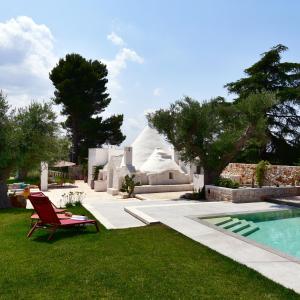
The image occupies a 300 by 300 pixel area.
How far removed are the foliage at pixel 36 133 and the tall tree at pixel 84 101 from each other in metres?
29.0

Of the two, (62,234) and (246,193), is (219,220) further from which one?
(246,193)

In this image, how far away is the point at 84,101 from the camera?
146 ft

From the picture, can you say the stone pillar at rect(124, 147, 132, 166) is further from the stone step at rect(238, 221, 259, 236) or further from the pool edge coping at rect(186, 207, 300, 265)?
the stone step at rect(238, 221, 259, 236)

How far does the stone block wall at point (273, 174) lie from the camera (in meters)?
19.8

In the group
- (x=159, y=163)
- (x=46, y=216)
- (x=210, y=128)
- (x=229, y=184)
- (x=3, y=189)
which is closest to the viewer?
(x=46, y=216)

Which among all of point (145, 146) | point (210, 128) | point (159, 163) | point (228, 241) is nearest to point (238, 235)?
point (228, 241)

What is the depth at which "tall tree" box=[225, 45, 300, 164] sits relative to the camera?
30873 millimetres

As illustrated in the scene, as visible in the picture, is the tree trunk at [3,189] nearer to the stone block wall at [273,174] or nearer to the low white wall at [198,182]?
the low white wall at [198,182]

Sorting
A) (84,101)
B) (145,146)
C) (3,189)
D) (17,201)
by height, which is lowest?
(17,201)

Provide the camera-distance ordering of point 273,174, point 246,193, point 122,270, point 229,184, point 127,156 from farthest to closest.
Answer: point 127,156 → point 273,174 → point 229,184 → point 246,193 → point 122,270

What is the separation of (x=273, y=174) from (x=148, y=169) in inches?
364

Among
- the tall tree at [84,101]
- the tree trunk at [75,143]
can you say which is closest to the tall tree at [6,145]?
the tall tree at [84,101]

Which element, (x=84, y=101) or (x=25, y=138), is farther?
(x=84, y=101)

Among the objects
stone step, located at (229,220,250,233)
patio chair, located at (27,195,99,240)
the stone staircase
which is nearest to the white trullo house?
the stone staircase
